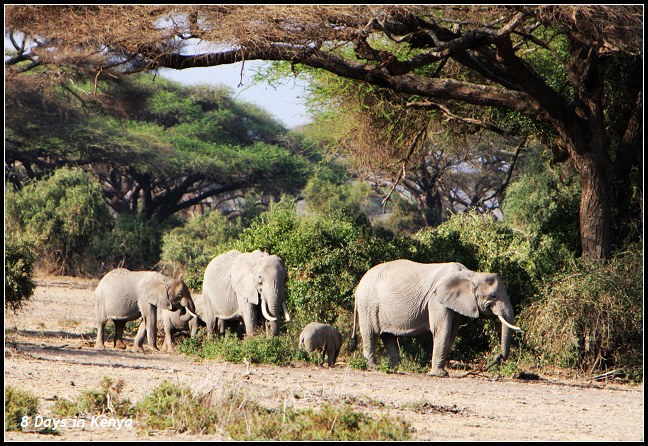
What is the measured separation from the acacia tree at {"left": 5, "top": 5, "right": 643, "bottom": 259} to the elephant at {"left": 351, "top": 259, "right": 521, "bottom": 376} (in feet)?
7.71

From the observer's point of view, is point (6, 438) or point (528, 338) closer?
point (6, 438)

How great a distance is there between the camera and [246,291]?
15320 millimetres

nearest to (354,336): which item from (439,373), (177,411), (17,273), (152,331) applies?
(439,373)

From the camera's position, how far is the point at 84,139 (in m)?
38.7

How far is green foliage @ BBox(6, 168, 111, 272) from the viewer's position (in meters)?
31.3

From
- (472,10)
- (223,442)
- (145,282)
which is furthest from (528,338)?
(223,442)

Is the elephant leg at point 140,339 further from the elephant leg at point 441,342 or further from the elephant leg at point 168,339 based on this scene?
the elephant leg at point 441,342

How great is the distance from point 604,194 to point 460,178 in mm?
32228

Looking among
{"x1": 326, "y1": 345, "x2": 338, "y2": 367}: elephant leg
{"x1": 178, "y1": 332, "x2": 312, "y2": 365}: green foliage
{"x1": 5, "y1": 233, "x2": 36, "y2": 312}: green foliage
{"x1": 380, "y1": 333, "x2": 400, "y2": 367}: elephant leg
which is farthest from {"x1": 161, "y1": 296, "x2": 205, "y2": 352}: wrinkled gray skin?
{"x1": 380, "y1": 333, "x2": 400, "y2": 367}: elephant leg

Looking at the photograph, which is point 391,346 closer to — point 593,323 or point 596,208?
point 593,323

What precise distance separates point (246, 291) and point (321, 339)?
1.68 metres

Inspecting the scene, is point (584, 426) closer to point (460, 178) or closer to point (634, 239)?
point (634, 239)

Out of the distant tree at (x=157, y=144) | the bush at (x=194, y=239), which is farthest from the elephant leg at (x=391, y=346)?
the distant tree at (x=157, y=144)

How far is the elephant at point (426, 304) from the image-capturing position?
1357 centimetres
